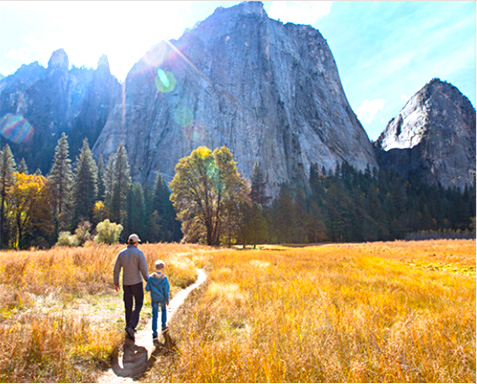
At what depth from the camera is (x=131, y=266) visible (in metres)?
5.61

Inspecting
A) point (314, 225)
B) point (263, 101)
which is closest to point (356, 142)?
point (263, 101)

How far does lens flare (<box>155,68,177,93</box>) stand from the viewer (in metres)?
102

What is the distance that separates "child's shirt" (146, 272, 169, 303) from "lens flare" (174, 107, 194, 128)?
92.7 meters

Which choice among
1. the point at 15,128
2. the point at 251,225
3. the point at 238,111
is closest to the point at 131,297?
the point at 251,225

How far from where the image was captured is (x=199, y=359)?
3518 millimetres

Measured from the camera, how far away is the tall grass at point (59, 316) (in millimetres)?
3502

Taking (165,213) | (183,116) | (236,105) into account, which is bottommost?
(165,213)

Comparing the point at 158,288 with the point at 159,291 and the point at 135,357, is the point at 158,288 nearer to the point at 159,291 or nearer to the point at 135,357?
the point at 159,291

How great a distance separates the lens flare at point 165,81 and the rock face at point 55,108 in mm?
36344

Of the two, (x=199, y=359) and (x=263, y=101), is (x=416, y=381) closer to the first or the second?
(x=199, y=359)

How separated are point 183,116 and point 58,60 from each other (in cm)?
12675

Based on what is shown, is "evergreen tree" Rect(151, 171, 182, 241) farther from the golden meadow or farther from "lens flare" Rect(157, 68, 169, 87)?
the golden meadow

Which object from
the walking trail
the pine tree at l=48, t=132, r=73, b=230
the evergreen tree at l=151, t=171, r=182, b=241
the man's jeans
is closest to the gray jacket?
the man's jeans

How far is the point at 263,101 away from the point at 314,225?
6415 centimetres
